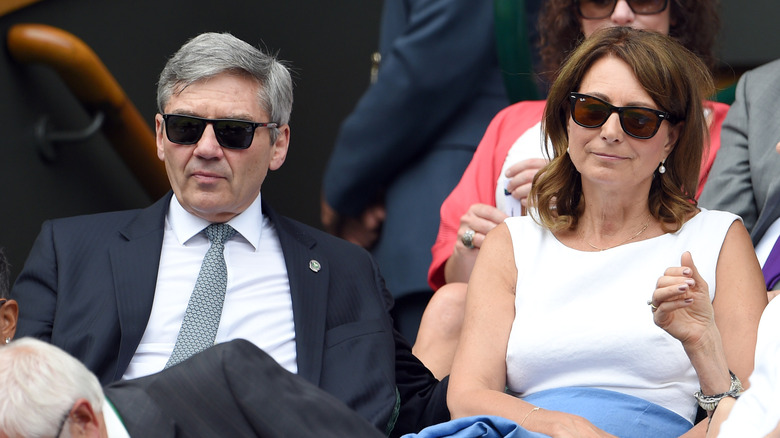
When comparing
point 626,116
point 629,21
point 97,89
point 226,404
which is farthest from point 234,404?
point 97,89

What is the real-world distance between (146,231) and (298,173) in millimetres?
2388

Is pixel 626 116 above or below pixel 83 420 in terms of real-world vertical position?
above

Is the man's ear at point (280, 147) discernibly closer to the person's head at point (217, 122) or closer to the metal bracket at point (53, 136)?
the person's head at point (217, 122)

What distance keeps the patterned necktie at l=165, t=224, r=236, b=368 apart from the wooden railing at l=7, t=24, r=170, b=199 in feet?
5.16

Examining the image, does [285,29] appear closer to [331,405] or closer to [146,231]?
[146,231]

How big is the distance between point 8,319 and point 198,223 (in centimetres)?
59

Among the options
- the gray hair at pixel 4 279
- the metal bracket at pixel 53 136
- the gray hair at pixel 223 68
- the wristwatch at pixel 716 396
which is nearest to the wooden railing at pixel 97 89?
the metal bracket at pixel 53 136

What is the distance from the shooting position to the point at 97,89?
4.89m

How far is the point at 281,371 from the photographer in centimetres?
251

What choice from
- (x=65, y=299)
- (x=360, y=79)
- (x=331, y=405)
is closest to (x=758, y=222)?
(x=331, y=405)

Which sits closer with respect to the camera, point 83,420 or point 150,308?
point 83,420

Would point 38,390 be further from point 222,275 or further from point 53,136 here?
point 53,136

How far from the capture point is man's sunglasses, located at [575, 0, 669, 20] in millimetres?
3887

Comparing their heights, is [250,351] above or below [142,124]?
above
